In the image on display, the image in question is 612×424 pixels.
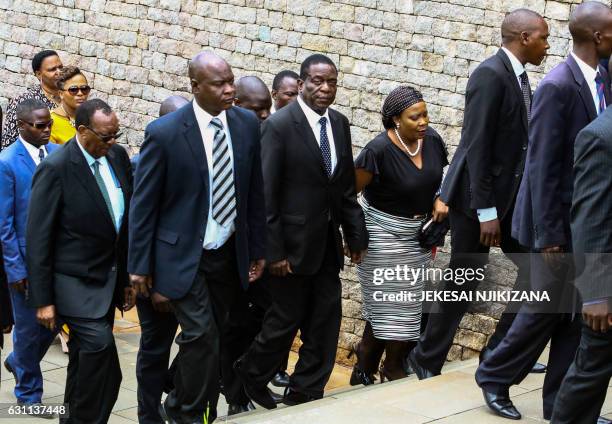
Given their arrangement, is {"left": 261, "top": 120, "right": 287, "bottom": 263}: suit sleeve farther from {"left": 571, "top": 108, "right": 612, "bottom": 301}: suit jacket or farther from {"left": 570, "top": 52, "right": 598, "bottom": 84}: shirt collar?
{"left": 571, "top": 108, "right": 612, "bottom": 301}: suit jacket

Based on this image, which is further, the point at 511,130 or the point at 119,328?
the point at 119,328

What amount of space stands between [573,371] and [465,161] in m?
2.10

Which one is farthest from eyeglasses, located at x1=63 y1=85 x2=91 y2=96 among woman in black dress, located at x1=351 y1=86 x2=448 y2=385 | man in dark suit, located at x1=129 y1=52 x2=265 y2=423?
man in dark suit, located at x1=129 y1=52 x2=265 y2=423

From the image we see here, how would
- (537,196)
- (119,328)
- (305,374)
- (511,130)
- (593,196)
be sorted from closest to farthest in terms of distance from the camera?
1. (593,196)
2. (537,196)
3. (511,130)
4. (305,374)
5. (119,328)

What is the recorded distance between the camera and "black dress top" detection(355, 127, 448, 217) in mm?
7867

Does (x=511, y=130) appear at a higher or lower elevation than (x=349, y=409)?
higher

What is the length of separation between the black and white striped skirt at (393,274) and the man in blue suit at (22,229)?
2.15m

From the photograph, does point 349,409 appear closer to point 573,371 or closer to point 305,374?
point 305,374

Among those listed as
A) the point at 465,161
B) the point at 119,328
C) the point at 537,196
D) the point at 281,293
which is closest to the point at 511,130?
the point at 465,161

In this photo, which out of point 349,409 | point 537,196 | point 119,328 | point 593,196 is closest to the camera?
point 593,196

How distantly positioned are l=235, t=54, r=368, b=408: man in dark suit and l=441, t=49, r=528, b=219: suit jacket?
78 cm

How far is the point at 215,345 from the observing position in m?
6.42

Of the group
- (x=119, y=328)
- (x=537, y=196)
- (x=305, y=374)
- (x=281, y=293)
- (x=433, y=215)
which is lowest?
(x=119, y=328)

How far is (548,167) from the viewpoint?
6.07 metres
